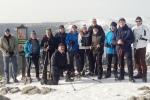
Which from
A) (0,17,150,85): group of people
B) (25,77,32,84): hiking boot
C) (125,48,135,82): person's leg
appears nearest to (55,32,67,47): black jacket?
(0,17,150,85): group of people

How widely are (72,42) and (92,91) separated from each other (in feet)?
A: 8.43

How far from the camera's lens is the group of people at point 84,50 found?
1559 centimetres

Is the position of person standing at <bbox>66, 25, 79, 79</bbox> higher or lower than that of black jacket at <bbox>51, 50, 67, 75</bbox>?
higher

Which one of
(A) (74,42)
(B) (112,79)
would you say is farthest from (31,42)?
(B) (112,79)

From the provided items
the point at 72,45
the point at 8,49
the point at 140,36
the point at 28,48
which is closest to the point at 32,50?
the point at 28,48

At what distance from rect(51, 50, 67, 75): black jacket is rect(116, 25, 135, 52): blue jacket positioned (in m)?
2.10

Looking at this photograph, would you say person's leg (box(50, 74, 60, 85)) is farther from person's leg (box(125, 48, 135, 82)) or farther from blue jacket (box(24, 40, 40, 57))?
person's leg (box(125, 48, 135, 82))

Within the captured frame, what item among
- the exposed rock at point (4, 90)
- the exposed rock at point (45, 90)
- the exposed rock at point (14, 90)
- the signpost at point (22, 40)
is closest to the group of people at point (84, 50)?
the signpost at point (22, 40)

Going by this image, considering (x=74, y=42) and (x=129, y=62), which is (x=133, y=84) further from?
(x=74, y=42)

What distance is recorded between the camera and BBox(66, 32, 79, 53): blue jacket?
55.1 ft

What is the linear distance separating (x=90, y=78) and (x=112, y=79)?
86 centimetres

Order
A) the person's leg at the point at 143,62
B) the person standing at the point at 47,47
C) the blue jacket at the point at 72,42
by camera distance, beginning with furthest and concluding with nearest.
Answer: the blue jacket at the point at 72,42 < the person standing at the point at 47,47 < the person's leg at the point at 143,62

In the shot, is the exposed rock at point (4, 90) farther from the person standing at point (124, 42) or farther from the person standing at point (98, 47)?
the person standing at point (124, 42)

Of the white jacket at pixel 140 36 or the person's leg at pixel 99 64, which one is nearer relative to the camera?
the white jacket at pixel 140 36
